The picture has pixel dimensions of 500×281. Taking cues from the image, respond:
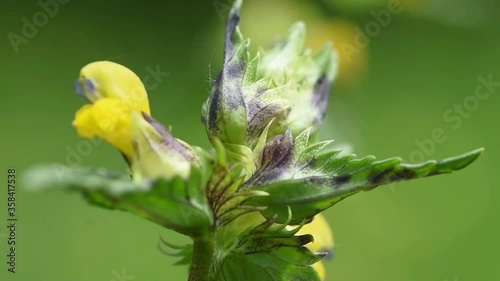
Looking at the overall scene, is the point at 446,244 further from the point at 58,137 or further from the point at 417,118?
the point at 58,137

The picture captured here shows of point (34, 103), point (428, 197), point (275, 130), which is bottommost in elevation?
point (275, 130)

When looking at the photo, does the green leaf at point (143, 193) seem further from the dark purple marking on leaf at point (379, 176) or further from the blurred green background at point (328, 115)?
the blurred green background at point (328, 115)

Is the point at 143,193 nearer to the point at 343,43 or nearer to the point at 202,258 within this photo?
the point at 202,258

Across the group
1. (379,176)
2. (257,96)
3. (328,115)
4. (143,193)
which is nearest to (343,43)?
(328,115)

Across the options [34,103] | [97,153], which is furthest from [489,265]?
[34,103]

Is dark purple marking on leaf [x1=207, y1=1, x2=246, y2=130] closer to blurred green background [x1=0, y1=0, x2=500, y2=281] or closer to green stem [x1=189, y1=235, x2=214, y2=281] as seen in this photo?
green stem [x1=189, y1=235, x2=214, y2=281]

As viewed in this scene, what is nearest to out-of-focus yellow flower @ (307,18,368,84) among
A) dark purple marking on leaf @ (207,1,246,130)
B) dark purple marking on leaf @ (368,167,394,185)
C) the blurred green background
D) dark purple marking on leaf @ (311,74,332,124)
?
the blurred green background
